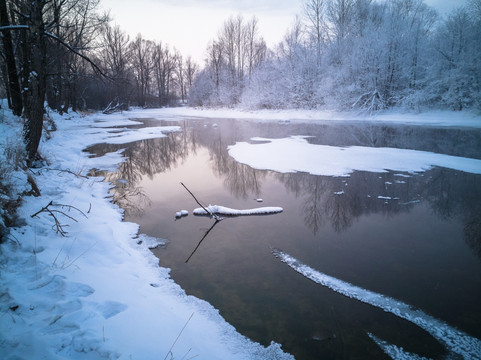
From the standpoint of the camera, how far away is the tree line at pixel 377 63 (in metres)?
23.8

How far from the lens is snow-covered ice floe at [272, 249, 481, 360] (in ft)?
9.03

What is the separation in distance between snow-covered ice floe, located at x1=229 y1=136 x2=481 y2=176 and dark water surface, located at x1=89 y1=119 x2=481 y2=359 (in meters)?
0.60

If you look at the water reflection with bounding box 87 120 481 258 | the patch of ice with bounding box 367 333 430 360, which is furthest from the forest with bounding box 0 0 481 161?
the patch of ice with bounding box 367 333 430 360

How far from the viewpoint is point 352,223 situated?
5492mm

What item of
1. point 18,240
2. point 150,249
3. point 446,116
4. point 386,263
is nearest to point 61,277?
point 18,240

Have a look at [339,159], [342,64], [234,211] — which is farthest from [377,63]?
[234,211]

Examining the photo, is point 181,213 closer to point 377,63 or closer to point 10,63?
point 10,63

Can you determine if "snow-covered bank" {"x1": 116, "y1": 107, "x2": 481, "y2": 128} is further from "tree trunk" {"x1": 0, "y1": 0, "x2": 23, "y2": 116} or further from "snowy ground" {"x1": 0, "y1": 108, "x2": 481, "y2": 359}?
"snowy ground" {"x1": 0, "y1": 108, "x2": 481, "y2": 359}

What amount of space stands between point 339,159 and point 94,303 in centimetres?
963

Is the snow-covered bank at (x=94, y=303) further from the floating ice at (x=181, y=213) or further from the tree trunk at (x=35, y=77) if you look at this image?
the tree trunk at (x=35, y=77)

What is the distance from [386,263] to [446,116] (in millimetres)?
25237

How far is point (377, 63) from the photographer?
88.5 ft

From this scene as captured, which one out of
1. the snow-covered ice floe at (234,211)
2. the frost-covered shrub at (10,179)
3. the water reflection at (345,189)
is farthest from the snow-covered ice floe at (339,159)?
the frost-covered shrub at (10,179)

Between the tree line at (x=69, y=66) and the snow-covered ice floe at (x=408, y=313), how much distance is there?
6044 mm
